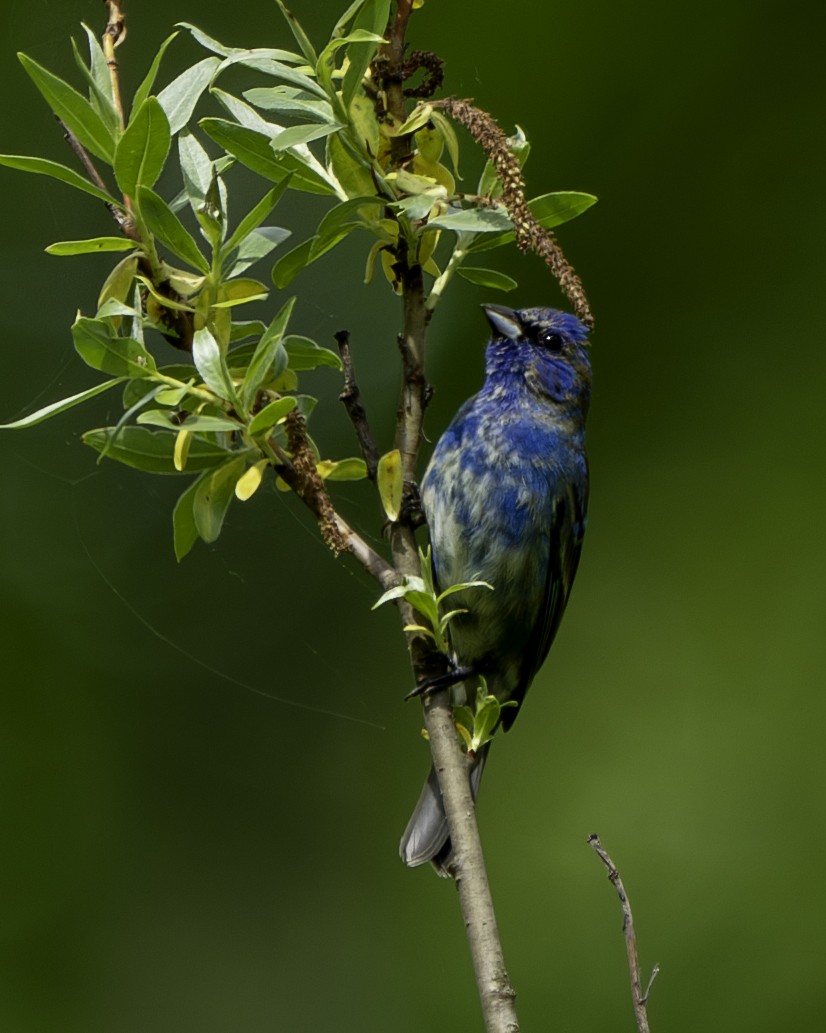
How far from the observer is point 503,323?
3676 millimetres

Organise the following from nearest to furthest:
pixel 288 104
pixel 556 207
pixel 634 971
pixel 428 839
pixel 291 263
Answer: pixel 634 971
pixel 288 104
pixel 291 263
pixel 556 207
pixel 428 839

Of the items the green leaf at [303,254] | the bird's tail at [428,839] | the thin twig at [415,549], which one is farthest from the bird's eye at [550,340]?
the green leaf at [303,254]

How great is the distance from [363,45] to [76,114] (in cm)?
37

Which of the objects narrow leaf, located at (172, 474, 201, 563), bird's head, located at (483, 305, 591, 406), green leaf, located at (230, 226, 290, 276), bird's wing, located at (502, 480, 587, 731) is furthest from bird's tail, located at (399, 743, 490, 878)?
green leaf, located at (230, 226, 290, 276)

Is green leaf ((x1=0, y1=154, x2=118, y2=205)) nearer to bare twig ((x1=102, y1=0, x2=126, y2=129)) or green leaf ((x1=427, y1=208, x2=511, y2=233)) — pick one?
bare twig ((x1=102, y1=0, x2=126, y2=129))

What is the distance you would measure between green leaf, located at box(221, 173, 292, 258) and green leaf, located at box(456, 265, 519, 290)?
395 mm

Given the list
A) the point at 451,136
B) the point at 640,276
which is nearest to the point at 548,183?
the point at 640,276

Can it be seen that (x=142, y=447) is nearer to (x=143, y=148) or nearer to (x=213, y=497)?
(x=213, y=497)

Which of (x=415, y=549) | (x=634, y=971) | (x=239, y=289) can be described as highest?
→ (x=239, y=289)

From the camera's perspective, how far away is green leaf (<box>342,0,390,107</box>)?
66.3 inches

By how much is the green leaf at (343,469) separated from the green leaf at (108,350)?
1.04ft

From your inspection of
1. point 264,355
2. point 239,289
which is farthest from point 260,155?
point 264,355

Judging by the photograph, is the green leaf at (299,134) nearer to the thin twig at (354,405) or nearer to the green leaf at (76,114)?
the green leaf at (76,114)

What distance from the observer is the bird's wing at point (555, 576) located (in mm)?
3547
